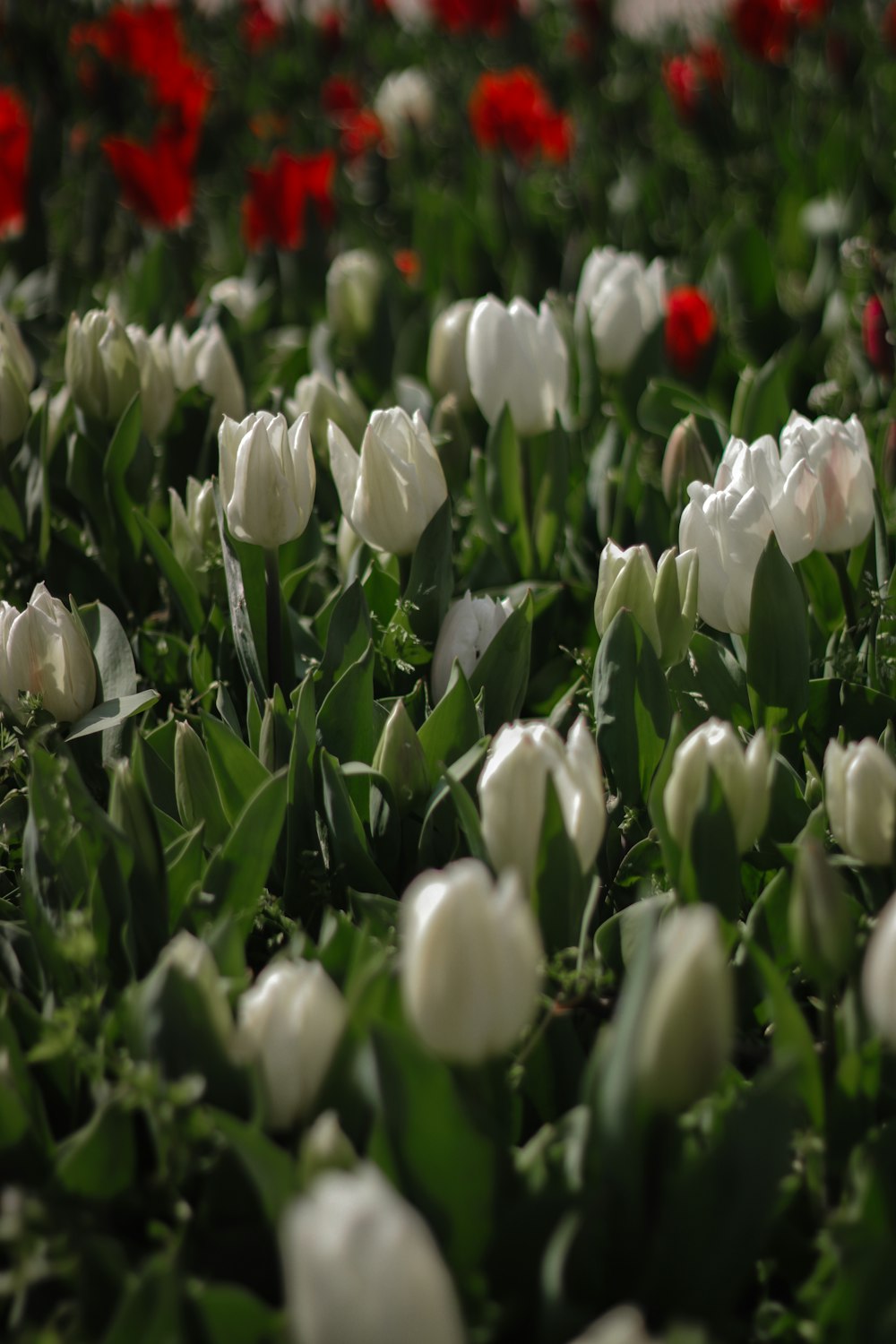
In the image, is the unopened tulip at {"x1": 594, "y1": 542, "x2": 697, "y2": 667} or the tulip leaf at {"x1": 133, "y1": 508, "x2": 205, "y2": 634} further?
the tulip leaf at {"x1": 133, "y1": 508, "x2": 205, "y2": 634}

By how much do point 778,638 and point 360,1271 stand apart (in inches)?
31.7

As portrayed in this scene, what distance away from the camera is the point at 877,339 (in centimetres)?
196

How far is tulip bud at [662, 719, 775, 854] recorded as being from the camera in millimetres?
975

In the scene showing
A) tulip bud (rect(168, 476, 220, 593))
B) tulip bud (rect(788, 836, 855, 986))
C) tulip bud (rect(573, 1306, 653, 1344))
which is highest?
tulip bud (rect(573, 1306, 653, 1344))

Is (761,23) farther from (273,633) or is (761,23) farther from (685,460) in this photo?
(273,633)

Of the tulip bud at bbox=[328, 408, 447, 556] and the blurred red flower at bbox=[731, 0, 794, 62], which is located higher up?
the tulip bud at bbox=[328, 408, 447, 556]

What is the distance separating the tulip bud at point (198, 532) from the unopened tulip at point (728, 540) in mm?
623

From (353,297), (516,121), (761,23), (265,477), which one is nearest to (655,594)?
(265,477)

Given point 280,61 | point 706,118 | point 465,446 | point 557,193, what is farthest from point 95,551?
point 280,61

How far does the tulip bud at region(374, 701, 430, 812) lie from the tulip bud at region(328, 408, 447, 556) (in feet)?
0.86

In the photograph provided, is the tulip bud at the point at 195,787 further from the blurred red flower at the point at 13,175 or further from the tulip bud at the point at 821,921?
the blurred red flower at the point at 13,175

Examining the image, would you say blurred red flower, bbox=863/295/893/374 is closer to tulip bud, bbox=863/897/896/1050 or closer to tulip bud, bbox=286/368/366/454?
tulip bud, bbox=286/368/366/454

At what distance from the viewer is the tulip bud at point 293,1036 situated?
0.85m

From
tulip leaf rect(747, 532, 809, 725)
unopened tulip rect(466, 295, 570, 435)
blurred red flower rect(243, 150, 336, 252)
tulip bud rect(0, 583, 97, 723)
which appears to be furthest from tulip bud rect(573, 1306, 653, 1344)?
blurred red flower rect(243, 150, 336, 252)
